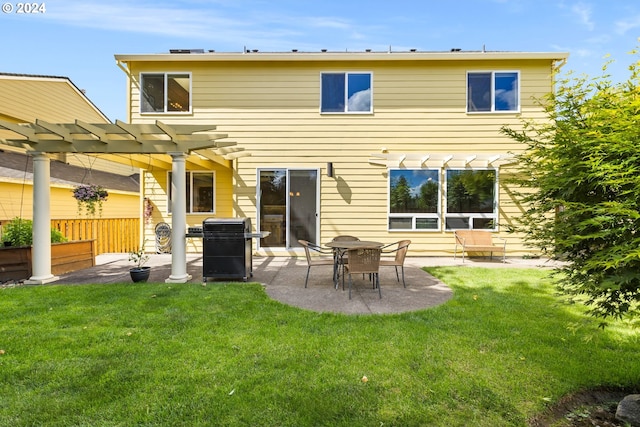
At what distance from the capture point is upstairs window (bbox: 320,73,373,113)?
28.3ft

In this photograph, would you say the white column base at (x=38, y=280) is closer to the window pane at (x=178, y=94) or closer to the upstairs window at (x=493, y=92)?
the window pane at (x=178, y=94)

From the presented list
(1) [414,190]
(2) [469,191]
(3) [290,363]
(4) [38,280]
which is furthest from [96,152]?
(2) [469,191]

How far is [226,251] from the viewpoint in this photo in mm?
5742

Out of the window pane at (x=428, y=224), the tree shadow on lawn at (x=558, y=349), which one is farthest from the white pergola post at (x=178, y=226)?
the window pane at (x=428, y=224)

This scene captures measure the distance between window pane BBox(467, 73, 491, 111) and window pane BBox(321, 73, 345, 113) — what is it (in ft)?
11.4

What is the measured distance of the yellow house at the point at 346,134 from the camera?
857cm

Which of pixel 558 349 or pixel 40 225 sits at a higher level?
pixel 40 225

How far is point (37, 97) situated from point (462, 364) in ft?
53.1

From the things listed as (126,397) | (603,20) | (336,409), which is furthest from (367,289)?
(603,20)

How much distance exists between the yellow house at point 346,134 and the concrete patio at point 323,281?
112cm

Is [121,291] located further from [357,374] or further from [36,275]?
[357,374]

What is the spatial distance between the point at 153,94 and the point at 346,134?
5.47 meters

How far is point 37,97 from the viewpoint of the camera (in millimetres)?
11945

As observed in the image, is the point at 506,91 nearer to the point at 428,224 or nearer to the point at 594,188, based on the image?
the point at 428,224
